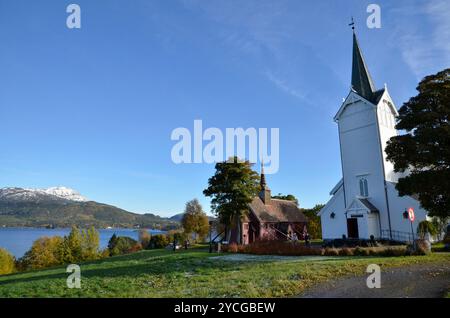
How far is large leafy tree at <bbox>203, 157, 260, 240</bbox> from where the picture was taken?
3619 cm

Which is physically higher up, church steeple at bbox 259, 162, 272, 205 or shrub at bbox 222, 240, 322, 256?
church steeple at bbox 259, 162, 272, 205

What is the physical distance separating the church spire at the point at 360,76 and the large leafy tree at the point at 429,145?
56.5ft

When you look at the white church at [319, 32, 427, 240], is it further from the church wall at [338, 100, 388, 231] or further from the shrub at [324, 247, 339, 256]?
the shrub at [324, 247, 339, 256]

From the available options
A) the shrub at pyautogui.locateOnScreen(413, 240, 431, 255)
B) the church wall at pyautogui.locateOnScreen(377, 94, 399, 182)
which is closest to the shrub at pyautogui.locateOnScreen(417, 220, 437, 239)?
the church wall at pyautogui.locateOnScreen(377, 94, 399, 182)

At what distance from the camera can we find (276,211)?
49000 millimetres

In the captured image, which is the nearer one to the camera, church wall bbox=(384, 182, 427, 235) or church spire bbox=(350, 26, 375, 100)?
church wall bbox=(384, 182, 427, 235)

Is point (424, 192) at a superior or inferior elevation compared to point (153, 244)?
superior

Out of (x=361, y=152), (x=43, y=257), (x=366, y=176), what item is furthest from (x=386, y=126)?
A: (x=43, y=257)

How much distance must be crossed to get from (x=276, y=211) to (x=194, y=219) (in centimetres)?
1594

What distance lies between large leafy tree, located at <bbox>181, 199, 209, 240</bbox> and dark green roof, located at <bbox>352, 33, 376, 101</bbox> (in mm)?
34390
